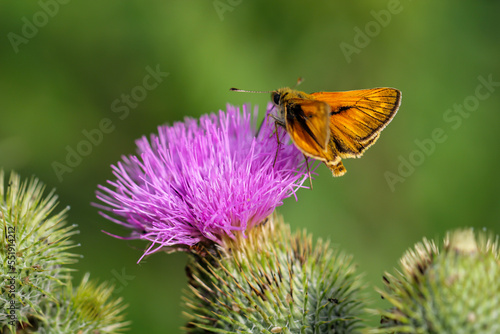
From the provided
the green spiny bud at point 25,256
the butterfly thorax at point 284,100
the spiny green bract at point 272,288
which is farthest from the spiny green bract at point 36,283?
the butterfly thorax at point 284,100

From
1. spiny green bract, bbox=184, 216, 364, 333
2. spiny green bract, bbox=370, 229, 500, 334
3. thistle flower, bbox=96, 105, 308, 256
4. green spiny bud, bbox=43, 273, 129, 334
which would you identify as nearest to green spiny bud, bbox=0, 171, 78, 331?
green spiny bud, bbox=43, 273, 129, 334

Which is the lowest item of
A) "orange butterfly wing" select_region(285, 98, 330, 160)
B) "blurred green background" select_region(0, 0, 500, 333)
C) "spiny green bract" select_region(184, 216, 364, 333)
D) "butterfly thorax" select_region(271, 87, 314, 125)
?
"spiny green bract" select_region(184, 216, 364, 333)

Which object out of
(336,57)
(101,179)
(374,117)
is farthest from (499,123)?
(101,179)

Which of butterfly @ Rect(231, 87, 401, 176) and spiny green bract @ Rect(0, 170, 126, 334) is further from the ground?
butterfly @ Rect(231, 87, 401, 176)

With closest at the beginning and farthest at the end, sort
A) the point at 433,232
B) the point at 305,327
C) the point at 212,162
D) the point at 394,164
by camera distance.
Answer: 1. the point at 305,327
2. the point at 212,162
3. the point at 433,232
4. the point at 394,164

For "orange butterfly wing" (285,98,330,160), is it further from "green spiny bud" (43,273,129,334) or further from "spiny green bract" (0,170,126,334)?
"green spiny bud" (43,273,129,334)

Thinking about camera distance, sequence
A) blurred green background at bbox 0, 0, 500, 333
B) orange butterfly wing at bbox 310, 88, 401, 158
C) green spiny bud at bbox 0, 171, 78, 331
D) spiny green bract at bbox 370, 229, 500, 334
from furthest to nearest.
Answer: blurred green background at bbox 0, 0, 500, 333, orange butterfly wing at bbox 310, 88, 401, 158, green spiny bud at bbox 0, 171, 78, 331, spiny green bract at bbox 370, 229, 500, 334

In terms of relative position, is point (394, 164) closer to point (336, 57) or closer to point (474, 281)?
point (336, 57)
